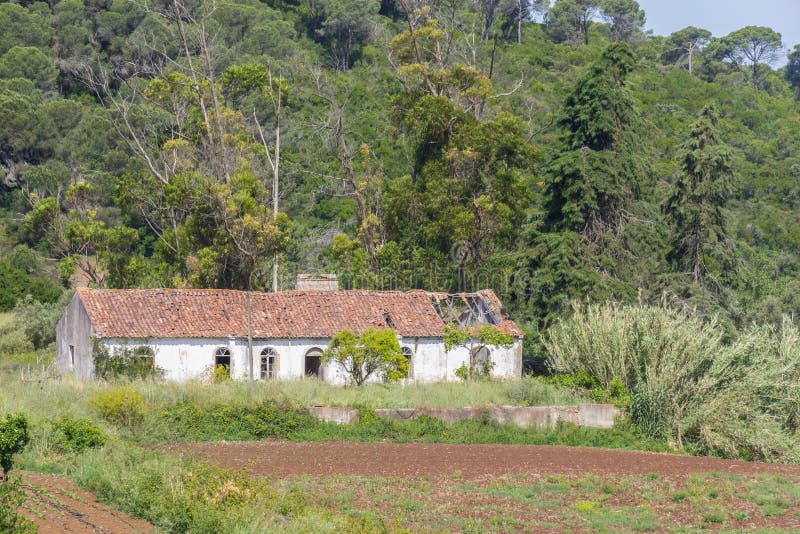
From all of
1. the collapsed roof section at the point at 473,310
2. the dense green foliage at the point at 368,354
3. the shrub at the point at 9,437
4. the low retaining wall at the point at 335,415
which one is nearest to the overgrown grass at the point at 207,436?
the low retaining wall at the point at 335,415

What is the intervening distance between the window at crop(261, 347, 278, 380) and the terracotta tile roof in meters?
0.63

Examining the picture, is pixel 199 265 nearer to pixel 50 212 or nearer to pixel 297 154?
pixel 50 212

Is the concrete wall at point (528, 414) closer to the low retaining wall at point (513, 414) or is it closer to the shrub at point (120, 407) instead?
the low retaining wall at point (513, 414)

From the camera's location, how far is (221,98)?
53812mm

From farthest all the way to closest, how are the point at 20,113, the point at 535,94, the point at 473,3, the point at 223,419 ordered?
1. the point at 473,3
2. the point at 535,94
3. the point at 20,113
4. the point at 223,419

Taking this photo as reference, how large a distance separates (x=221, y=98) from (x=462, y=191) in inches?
583

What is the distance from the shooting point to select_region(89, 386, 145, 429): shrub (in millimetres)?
26922

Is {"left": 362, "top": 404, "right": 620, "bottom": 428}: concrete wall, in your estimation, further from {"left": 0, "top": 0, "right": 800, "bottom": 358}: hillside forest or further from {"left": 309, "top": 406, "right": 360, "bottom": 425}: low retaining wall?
{"left": 0, "top": 0, "right": 800, "bottom": 358}: hillside forest

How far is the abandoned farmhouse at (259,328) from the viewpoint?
35531 mm

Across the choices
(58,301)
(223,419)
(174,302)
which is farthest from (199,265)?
(223,419)

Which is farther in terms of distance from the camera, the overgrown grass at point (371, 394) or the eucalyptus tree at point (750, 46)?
the eucalyptus tree at point (750, 46)

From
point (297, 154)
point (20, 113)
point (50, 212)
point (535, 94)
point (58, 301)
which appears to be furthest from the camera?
point (535, 94)

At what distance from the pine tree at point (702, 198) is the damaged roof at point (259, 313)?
734cm

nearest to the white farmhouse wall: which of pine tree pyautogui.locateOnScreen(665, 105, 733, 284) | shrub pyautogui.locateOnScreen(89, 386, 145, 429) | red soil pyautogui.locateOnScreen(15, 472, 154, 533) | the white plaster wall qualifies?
the white plaster wall
